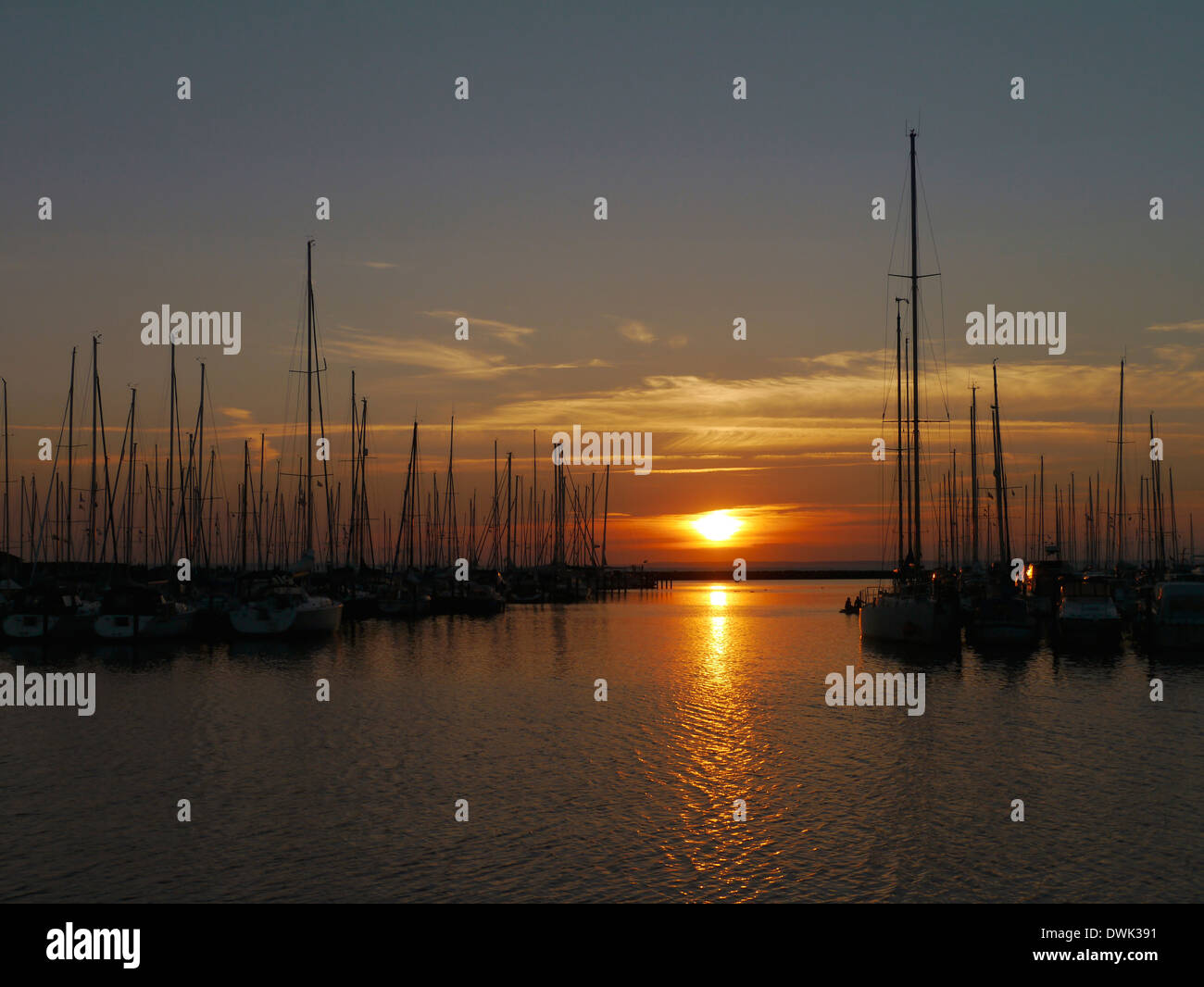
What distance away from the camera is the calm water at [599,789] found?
19.3m

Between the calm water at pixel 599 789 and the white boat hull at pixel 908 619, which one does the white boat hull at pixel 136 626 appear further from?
the white boat hull at pixel 908 619

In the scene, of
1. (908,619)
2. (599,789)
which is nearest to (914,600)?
(908,619)

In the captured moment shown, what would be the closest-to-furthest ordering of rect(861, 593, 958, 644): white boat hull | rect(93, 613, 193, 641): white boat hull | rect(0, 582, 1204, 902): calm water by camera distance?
rect(0, 582, 1204, 902): calm water < rect(861, 593, 958, 644): white boat hull < rect(93, 613, 193, 641): white boat hull

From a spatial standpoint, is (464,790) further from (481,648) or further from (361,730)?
(481,648)

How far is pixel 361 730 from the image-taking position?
35688 mm

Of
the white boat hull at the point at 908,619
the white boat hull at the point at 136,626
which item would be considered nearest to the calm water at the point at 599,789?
the white boat hull at the point at 908,619

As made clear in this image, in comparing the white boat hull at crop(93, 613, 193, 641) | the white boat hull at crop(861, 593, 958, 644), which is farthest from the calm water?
the white boat hull at crop(93, 613, 193, 641)

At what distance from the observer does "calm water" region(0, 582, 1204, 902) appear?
19328mm

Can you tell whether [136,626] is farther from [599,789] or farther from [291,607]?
[599,789]

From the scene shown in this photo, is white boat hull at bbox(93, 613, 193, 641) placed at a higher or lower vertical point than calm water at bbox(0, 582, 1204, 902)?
higher

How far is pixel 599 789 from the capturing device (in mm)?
26812

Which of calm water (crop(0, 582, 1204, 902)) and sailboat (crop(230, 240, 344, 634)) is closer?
calm water (crop(0, 582, 1204, 902))

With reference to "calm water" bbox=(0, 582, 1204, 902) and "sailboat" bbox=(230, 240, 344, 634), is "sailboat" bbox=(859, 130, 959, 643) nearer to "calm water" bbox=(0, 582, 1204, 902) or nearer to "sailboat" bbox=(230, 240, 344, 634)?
"calm water" bbox=(0, 582, 1204, 902)
